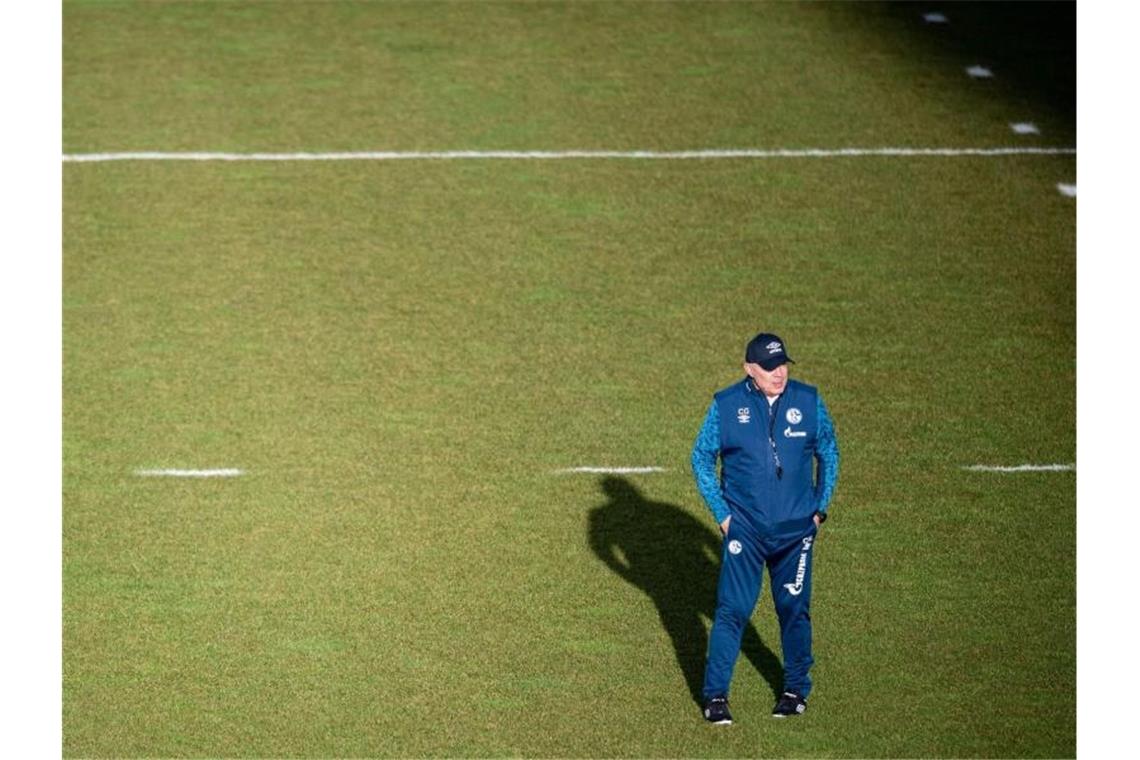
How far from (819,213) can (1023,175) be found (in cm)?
177

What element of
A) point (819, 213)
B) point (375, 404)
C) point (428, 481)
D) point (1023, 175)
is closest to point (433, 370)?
point (375, 404)

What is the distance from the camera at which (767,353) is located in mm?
8609

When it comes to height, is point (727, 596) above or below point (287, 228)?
above

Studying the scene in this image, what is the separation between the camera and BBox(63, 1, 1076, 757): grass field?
960cm

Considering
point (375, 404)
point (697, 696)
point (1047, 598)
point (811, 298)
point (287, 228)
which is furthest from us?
point (287, 228)

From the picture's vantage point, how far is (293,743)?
9141 mm

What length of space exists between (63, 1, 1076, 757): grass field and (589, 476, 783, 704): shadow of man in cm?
3

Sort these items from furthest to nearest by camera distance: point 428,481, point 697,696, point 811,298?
point 811,298
point 428,481
point 697,696

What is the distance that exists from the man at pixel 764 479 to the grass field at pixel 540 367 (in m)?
0.74

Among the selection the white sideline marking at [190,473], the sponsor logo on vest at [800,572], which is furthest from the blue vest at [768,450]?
the white sideline marking at [190,473]

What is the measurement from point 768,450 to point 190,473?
4364 mm

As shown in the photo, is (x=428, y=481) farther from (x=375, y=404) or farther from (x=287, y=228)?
(x=287, y=228)

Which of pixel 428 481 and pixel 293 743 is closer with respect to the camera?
pixel 293 743

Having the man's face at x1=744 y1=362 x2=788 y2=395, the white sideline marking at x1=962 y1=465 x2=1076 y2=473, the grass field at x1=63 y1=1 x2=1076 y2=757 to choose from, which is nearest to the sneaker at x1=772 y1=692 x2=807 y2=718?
the grass field at x1=63 y1=1 x2=1076 y2=757
